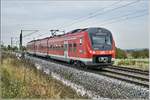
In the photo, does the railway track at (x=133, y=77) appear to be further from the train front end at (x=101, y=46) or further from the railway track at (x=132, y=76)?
the train front end at (x=101, y=46)

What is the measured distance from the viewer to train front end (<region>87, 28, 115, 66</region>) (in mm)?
20859

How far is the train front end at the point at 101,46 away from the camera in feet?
68.4

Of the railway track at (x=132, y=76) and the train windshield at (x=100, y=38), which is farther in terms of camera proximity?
the train windshield at (x=100, y=38)

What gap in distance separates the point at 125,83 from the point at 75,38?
9474mm

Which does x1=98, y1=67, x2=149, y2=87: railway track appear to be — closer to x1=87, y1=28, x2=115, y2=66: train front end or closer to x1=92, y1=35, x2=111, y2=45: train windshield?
x1=87, y1=28, x2=115, y2=66: train front end

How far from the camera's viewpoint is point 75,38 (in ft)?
77.3

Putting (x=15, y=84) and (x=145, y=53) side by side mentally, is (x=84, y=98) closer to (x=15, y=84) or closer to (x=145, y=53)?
(x=15, y=84)

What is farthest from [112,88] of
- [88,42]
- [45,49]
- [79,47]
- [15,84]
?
[45,49]

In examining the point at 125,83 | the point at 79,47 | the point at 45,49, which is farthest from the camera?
the point at 45,49

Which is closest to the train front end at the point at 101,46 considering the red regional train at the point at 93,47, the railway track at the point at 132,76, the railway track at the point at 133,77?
the red regional train at the point at 93,47

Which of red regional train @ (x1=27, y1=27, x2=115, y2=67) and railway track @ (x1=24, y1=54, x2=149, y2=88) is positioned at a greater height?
red regional train @ (x1=27, y1=27, x2=115, y2=67)

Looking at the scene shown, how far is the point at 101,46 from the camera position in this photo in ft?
69.5

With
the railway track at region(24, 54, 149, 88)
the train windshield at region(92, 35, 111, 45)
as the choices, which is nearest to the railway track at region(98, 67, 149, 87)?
the railway track at region(24, 54, 149, 88)

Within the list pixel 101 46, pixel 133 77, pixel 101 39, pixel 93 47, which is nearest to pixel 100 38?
pixel 101 39
